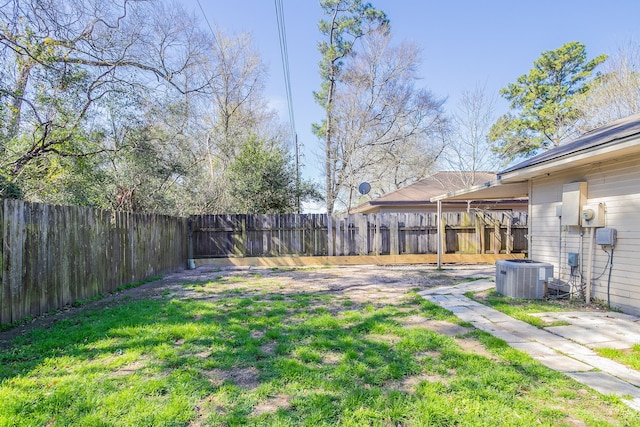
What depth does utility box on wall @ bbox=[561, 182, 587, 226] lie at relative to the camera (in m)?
4.99

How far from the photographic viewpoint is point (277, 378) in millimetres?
2447

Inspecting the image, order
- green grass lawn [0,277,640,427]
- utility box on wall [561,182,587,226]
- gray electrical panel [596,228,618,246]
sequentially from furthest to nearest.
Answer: utility box on wall [561,182,587,226] → gray electrical panel [596,228,618,246] → green grass lawn [0,277,640,427]

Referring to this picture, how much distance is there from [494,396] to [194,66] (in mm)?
10653

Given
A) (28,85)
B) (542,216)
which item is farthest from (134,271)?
(542,216)

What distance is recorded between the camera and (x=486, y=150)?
1401 centimetres

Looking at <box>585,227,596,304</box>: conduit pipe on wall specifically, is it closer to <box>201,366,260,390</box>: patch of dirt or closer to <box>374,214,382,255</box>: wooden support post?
<box>201,366,260,390</box>: patch of dirt

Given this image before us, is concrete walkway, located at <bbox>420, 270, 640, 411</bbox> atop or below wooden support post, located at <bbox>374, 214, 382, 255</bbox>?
below

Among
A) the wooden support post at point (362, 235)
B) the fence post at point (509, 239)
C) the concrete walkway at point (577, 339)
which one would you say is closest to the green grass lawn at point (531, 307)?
the concrete walkway at point (577, 339)

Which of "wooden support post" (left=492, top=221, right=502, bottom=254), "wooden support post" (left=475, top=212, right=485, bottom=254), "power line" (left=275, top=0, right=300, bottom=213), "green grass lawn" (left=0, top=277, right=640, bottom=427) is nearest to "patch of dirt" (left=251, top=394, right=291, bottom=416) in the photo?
"green grass lawn" (left=0, top=277, right=640, bottom=427)

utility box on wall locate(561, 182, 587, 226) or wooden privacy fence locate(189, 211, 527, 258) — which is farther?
wooden privacy fence locate(189, 211, 527, 258)

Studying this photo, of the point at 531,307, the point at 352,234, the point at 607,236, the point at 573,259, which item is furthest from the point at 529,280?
the point at 352,234

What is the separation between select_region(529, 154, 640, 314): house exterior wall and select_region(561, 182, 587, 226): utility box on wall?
0.08m

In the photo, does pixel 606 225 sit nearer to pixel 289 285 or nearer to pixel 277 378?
pixel 277 378

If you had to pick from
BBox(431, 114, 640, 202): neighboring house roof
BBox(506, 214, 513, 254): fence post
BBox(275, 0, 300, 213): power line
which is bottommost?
BBox(506, 214, 513, 254): fence post
